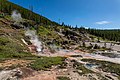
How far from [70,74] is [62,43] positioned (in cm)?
5969

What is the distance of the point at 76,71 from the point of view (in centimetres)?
3192

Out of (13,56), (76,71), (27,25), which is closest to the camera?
(76,71)

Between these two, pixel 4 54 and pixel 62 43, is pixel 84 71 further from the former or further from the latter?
pixel 62 43

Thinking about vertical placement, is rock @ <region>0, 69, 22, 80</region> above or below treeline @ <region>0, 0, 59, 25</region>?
below

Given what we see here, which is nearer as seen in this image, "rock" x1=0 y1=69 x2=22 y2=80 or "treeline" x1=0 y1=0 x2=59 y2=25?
"rock" x1=0 y1=69 x2=22 y2=80

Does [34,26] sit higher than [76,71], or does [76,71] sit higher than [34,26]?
[34,26]

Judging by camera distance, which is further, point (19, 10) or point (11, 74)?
point (19, 10)

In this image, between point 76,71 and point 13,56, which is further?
point 13,56

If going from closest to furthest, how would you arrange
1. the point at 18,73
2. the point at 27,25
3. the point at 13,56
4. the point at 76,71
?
the point at 18,73
the point at 76,71
the point at 13,56
the point at 27,25

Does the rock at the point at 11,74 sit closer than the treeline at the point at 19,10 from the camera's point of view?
Yes

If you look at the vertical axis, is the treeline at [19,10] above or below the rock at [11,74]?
above

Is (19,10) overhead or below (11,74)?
overhead

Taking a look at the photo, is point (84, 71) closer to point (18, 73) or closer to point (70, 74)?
point (70, 74)

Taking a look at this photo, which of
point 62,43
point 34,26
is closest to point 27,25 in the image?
point 34,26
